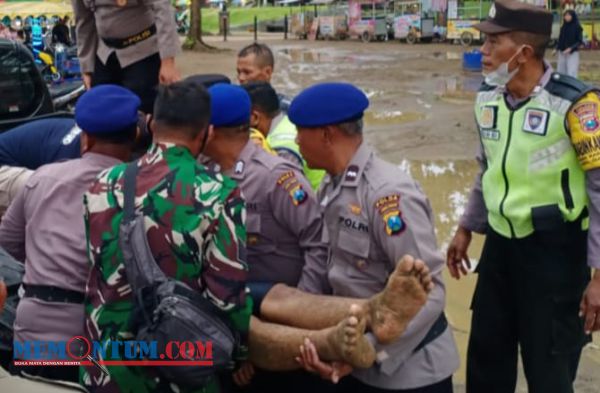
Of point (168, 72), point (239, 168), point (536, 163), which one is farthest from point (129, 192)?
point (168, 72)

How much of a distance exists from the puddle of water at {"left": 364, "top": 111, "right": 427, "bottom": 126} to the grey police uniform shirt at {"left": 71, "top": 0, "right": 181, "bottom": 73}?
25.2 feet

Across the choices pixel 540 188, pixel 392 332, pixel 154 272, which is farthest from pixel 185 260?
pixel 540 188

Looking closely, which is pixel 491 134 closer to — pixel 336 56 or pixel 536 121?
pixel 536 121

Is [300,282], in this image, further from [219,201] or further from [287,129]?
[287,129]

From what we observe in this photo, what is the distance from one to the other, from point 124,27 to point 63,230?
1.74 metres

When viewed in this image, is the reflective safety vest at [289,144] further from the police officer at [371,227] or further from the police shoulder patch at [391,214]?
the police shoulder patch at [391,214]

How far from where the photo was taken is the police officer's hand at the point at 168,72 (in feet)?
12.3

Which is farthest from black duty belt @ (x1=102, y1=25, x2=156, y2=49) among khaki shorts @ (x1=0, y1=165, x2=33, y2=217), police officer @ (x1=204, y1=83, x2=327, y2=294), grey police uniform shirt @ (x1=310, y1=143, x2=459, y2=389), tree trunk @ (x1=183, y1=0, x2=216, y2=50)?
tree trunk @ (x1=183, y1=0, x2=216, y2=50)

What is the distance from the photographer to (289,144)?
343 centimetres

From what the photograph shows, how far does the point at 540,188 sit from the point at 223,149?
1.15 meters

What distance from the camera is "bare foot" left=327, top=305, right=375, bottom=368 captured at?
211cm

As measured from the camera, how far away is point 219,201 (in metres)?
2.20

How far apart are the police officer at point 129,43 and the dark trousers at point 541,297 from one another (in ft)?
5.94

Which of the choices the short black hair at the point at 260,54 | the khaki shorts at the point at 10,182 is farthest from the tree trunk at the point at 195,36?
the khaki shorts at the point at 10,182
